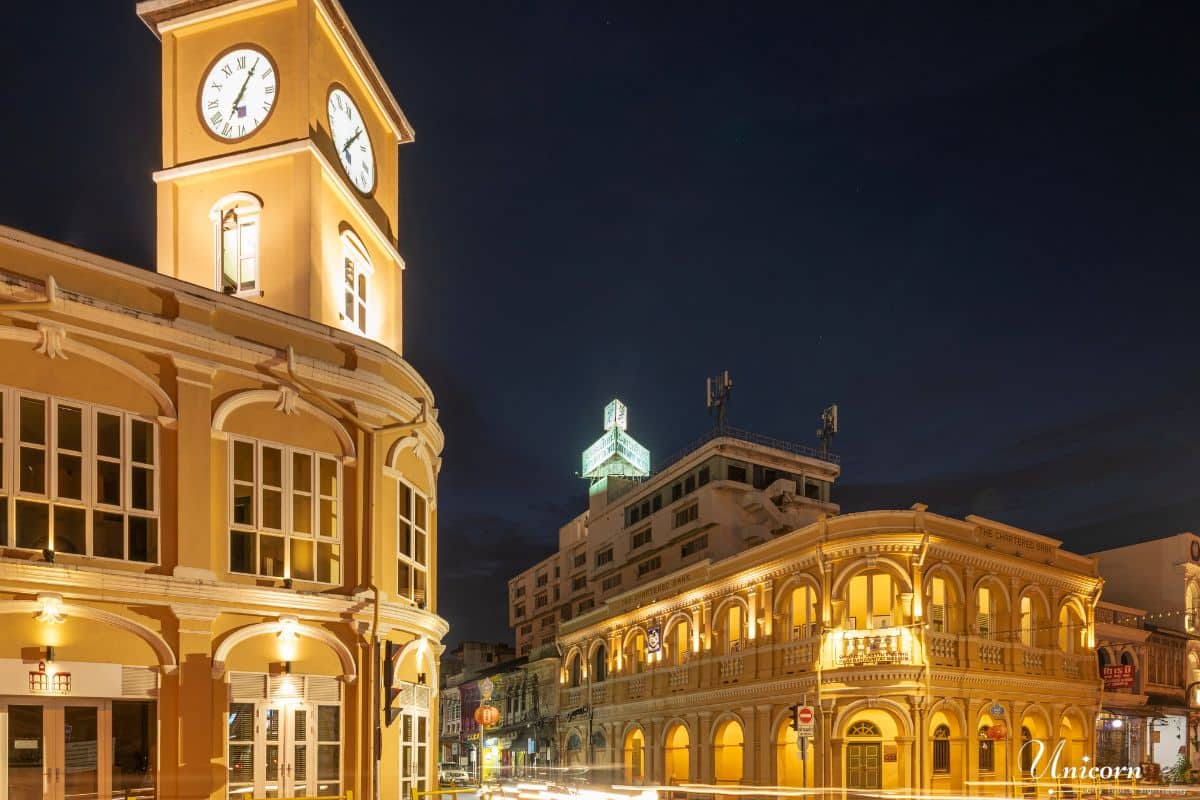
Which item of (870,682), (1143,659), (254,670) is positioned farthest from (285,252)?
(1143,659)

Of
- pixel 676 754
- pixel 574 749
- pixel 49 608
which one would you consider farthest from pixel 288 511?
pixel 574 749

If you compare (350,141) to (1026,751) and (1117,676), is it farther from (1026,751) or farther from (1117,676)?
(1117,676)

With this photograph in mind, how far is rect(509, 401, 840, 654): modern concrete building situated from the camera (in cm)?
5906

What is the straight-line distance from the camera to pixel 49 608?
15133mm

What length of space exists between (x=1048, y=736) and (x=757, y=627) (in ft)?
35.1

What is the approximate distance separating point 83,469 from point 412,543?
6753 millimetres

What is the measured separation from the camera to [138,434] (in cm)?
1673

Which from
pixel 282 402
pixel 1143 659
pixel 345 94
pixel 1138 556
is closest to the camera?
pixel 282 402

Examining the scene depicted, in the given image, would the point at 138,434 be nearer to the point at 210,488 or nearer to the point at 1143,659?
the point at 210,488

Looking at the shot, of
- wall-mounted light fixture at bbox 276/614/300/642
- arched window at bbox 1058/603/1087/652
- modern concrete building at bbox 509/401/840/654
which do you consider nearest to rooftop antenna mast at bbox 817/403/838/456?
modern concrete building at bbox 509/401/840/654

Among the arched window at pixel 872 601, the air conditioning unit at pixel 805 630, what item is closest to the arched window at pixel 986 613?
the arched window at pixel 872 601

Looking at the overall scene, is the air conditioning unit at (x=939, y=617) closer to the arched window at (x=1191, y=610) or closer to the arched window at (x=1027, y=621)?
the arched window at (x=1027, y=621)

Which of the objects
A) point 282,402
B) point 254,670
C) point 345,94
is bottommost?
point 254,670

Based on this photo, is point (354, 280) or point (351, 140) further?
point (351, 140)
